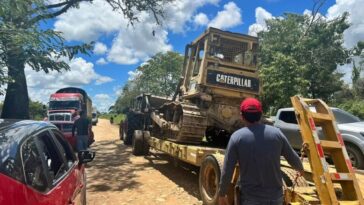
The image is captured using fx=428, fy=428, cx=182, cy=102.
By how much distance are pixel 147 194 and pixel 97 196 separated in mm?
1046

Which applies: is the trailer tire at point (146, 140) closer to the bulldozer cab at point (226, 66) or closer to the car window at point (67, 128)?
the bulldozer cab at point (226, 66)

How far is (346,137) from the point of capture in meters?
11.2

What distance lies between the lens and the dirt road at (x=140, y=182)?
8.64 metres

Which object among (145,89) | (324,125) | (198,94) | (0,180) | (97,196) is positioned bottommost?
(97,196)

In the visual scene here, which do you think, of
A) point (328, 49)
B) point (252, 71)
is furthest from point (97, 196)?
point (328, 49)

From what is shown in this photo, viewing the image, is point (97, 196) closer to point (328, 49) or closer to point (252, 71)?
point (252, 71)

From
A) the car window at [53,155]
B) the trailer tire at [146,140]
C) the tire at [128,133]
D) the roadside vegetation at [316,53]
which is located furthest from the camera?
the roadside vegetation at [316,53]

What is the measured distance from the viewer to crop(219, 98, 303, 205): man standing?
12.4ft

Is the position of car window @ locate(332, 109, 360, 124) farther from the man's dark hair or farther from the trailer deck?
the man's dark hair

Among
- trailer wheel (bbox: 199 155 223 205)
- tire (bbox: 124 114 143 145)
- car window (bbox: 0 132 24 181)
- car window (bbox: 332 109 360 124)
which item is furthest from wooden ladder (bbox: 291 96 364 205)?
tire (bbox: 124 114 143 145)

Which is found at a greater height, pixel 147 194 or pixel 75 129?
pixel 75 129

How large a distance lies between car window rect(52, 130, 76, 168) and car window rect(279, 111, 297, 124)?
9.59 meters

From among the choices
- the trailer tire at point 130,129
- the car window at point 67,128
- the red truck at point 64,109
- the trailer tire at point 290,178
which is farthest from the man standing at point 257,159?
the car window at point 67,128

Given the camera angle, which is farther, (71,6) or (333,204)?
(71,6)
